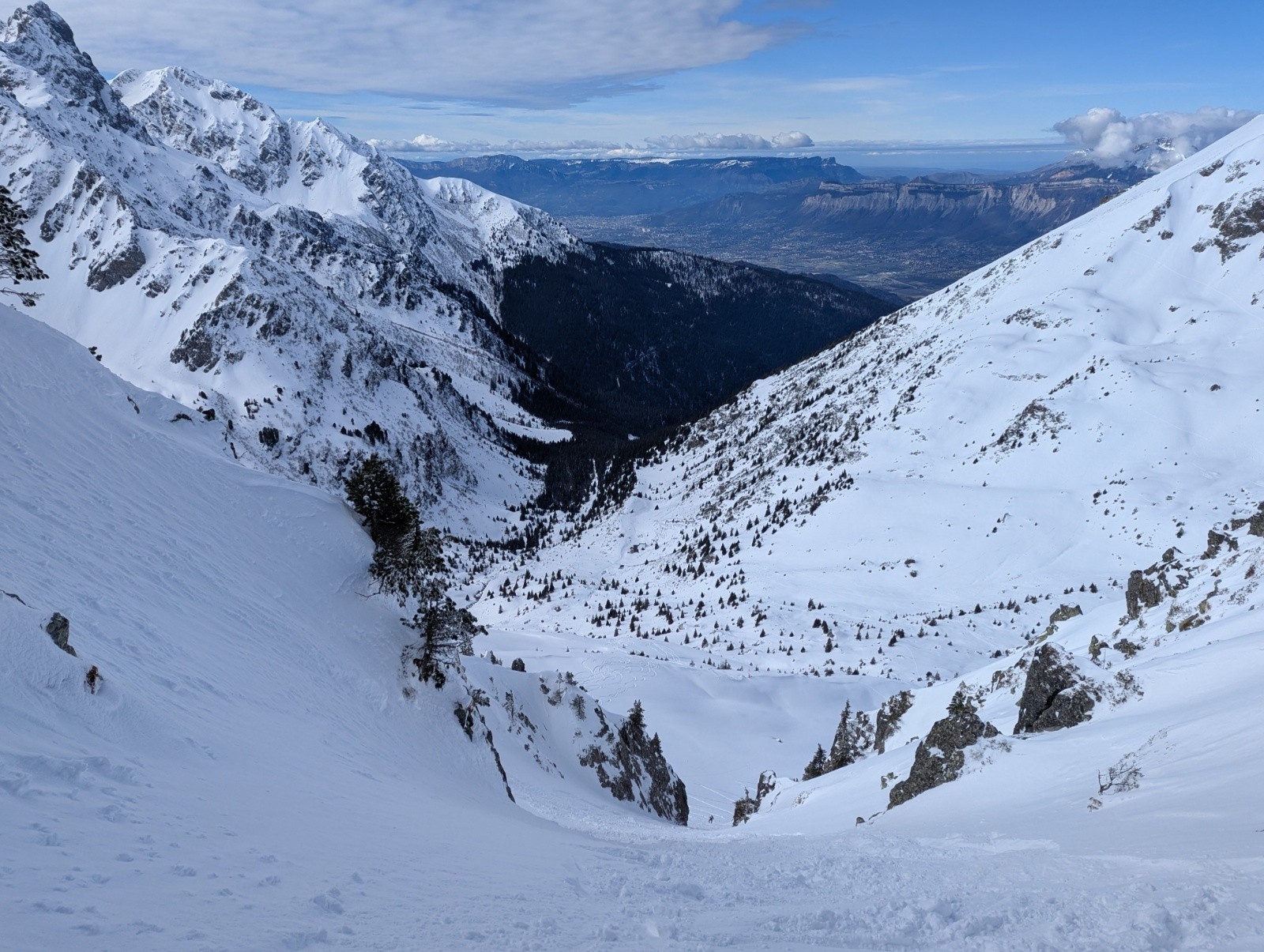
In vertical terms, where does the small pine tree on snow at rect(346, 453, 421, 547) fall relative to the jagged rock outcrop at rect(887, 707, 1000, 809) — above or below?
above

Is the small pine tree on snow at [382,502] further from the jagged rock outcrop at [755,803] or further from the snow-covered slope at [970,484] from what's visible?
the snow-covered slope at [970,484]

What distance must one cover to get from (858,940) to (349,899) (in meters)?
5.96

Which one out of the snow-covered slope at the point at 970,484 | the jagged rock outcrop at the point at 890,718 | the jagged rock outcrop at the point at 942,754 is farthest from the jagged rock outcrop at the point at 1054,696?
the snow-covered slope at the point at 970,484

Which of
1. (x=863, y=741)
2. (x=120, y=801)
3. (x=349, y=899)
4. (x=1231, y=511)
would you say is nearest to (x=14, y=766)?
(x=120, y=801)

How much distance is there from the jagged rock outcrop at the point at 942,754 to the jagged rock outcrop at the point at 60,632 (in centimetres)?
1962

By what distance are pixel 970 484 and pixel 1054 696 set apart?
70312mm

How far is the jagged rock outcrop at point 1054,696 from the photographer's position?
61.5 feet

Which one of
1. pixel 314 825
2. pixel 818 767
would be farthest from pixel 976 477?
pixel 314 825

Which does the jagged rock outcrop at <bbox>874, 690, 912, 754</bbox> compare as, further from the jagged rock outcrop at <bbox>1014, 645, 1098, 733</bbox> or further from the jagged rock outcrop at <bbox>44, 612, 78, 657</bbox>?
the jagged rock outcrop at <bbox>44, 612, 78, 657</bbox>

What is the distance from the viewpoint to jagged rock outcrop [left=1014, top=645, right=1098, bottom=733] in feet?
61.5

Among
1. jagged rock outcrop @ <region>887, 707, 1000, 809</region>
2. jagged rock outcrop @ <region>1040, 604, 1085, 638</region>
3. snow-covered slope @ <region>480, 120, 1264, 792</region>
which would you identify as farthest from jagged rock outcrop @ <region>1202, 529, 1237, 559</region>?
jagged rock outcrop @ <region>887, 707, 1000, 809</region>

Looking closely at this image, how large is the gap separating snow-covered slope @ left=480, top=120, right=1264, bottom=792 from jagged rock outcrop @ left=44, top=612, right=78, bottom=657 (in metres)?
32.6

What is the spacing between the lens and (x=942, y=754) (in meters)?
20.0

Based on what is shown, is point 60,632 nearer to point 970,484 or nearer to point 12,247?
point 12,247
